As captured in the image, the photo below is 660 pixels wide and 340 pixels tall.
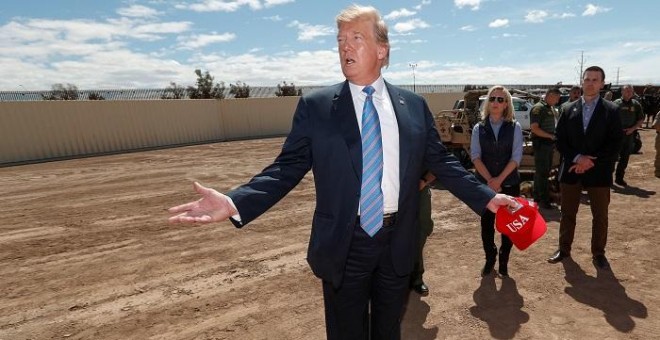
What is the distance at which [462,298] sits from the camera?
11.9 feet

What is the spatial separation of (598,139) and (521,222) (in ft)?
8.95

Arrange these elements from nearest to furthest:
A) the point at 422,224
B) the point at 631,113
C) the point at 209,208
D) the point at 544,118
Result: the point at 209,208, the point at 422,224, the point at 544,118, the point at 631,113

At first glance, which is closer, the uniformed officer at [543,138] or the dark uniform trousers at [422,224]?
the dark uniform trousers at [422,224]

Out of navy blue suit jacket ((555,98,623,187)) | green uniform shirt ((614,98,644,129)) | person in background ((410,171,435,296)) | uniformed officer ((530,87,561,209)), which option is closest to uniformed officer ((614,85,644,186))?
green uniform shirt ((614,98,644,129))

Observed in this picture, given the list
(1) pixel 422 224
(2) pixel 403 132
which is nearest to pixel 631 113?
(1) pixel 422 224

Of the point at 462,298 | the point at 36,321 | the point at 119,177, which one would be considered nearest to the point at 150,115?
the point at 119,177

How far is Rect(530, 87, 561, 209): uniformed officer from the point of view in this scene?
20.6 ft

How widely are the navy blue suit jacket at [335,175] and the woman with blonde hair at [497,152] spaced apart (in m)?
2.16

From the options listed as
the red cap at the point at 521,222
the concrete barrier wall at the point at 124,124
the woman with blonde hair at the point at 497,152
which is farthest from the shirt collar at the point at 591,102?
the concrete barrier wall at the point at 124,124

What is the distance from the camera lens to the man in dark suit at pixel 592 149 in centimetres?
394

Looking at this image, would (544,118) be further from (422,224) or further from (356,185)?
(356,185)

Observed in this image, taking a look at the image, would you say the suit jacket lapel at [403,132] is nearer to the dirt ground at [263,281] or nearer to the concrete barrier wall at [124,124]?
the dirt ground at [263,281]

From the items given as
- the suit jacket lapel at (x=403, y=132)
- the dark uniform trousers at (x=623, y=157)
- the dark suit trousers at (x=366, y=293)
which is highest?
the suit jacket lapel at (x=403, y=132)

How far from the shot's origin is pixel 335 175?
5.71ft
